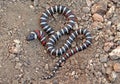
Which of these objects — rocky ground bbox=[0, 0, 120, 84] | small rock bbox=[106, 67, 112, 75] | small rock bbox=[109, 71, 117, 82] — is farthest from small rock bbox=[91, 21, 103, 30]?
small rock bbox=[109, 71, 117, 82]

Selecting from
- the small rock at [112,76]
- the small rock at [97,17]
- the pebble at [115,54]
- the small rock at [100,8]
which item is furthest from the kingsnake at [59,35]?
the small rock at [112,76]

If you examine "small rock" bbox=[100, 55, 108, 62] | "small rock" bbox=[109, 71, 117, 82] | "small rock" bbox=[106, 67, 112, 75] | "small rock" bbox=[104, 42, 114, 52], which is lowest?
"small rock" bbox=[109, 71, 117, 82]

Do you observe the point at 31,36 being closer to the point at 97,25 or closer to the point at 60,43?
the point at 60,43

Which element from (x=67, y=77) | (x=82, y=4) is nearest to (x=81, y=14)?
(x=82, y=4)

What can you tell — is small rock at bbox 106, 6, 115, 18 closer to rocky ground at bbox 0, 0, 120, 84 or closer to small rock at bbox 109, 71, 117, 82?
rocky ground at bbox 0, 0, 120, 84

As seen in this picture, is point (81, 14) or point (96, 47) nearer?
point (96, 47)

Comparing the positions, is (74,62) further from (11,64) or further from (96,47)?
(11,64)
